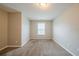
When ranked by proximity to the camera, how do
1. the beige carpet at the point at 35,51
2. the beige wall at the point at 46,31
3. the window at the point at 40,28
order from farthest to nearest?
the beige wall at the point at 46,31 → the window at the point at 40,28 → the beige carpet at the point at 35,51

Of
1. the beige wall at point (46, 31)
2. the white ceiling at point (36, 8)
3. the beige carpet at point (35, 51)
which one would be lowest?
the beige carpet at point (35, 51)

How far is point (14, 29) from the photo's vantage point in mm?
4035

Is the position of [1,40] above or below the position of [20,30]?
below

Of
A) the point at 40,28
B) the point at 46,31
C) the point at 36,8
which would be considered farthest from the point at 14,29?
the point at 46,31

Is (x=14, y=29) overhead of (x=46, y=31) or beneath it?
overhead

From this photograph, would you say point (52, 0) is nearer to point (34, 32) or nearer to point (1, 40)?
point (1, 40)

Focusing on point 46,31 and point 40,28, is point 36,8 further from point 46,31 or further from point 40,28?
point 46,31

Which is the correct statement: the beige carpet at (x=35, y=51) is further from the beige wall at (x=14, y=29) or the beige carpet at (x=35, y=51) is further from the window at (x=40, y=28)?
the window at (x=40, y=28)

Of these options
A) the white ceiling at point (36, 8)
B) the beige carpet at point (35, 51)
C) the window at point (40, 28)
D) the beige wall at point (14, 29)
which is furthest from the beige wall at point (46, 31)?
the beige carpet at point (35, 51)

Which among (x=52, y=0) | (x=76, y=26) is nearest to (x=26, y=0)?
(x=52, y=0)

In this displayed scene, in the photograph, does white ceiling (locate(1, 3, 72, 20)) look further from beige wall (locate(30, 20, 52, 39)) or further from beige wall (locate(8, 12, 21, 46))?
beige wall (locate(30, 20, 52, 39))

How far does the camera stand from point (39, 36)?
19.7 feet

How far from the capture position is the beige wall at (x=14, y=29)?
3.94 m

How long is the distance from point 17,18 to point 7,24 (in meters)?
0.47
